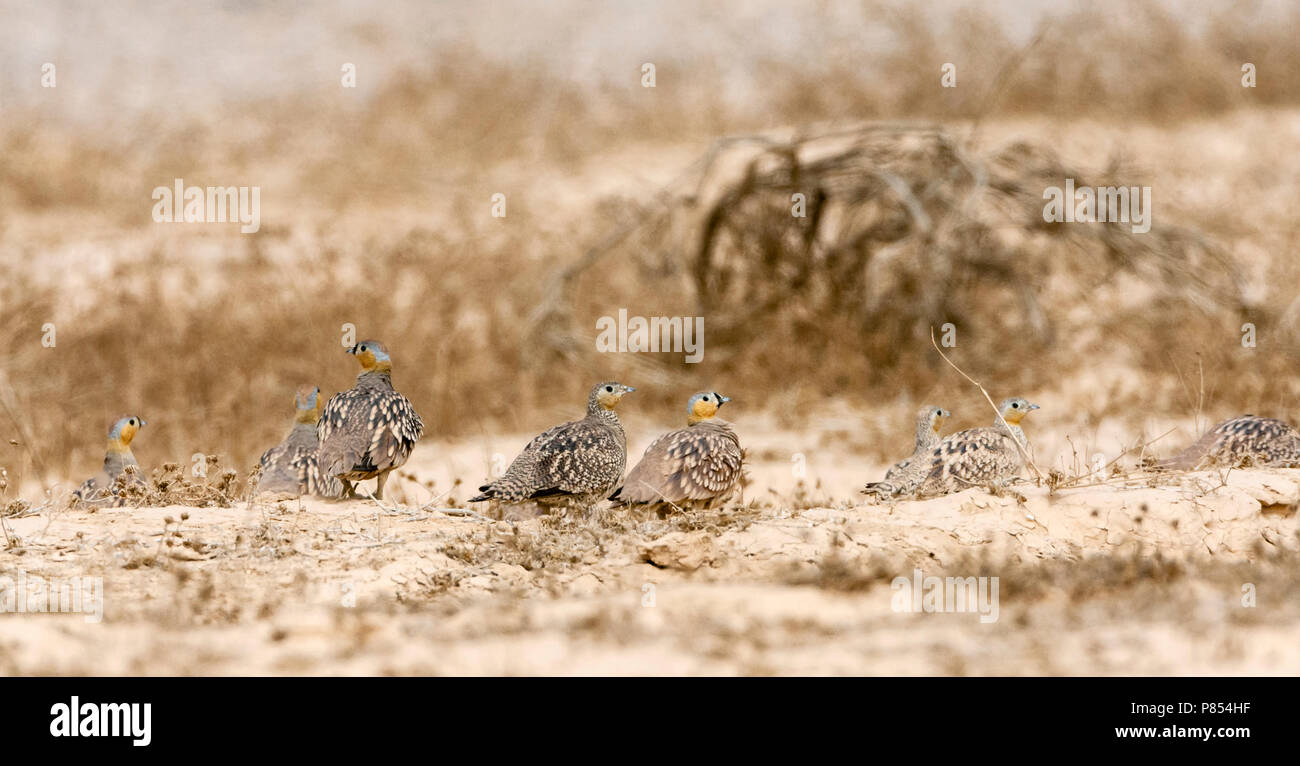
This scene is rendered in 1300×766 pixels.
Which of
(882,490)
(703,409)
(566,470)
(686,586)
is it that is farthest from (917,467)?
(686,586)

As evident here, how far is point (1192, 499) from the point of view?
247 inches

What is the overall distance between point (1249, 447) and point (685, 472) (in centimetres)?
316

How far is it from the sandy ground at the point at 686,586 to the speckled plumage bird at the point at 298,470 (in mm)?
142

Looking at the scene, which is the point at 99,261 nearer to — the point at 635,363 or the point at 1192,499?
the point at 635,363

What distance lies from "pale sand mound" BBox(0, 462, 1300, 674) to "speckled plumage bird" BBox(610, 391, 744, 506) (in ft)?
0.89

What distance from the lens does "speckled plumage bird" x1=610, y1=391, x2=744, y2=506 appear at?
21.0 ft

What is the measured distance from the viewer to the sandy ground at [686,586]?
4305 mm

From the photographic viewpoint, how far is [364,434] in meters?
6.44

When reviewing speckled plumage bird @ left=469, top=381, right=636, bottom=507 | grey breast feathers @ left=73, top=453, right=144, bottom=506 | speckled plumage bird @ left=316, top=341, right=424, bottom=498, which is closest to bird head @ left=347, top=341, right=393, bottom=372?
speckled plumage bird @ left=316, top=341, right=424, bottom=498

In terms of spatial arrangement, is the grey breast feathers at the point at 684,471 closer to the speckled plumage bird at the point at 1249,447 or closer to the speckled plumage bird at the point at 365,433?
the speckled plumage bird at the point at 365,433

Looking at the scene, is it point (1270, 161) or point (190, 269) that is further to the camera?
point (1270, 161)

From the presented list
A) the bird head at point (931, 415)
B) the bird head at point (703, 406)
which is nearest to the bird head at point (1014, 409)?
the bird head at point (931, 415)
